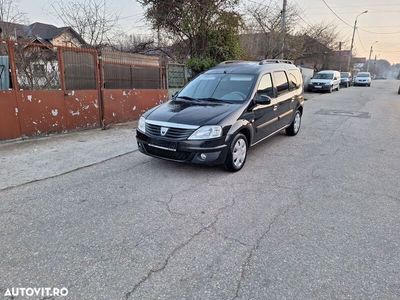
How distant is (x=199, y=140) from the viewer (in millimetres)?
4391

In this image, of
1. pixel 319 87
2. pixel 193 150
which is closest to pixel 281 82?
pixel 193 150

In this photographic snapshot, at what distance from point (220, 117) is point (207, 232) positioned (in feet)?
6.62

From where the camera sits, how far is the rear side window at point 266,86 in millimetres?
5513

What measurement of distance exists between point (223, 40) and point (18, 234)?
12.8 meters

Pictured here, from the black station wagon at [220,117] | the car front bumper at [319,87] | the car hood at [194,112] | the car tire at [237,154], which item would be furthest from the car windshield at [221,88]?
the car front bumper at [319,87]

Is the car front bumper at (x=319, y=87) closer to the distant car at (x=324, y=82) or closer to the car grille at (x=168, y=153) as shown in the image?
the distant car at (x=324, y=82)

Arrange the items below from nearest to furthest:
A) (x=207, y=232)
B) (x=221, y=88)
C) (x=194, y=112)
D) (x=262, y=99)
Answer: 1. (x=207, y=232)
2. (x=194, y=112)
3. (x=262, y=99)
4. (x=221, y=88)

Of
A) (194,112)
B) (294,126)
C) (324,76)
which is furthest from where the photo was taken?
(324,76)

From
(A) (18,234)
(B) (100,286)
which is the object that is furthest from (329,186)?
(A) (18,234)

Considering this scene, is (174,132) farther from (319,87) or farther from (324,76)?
(324,76)

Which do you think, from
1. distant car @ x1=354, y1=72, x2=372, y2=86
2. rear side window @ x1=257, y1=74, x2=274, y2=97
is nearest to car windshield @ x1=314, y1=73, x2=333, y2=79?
distant car @ x1=354, y1=72, x2=372, y2=86

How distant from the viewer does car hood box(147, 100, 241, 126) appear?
4.53 m

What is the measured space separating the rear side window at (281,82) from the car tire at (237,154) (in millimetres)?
1855

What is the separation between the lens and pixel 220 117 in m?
4.58
